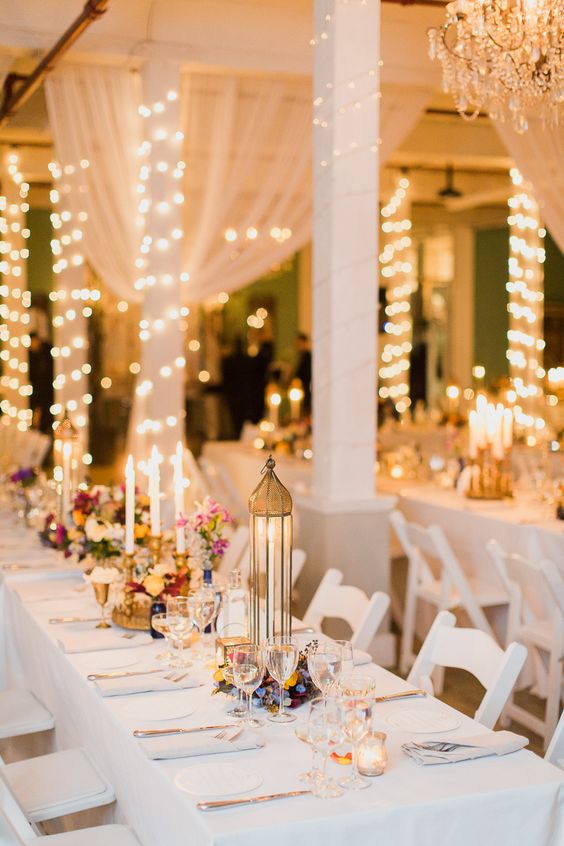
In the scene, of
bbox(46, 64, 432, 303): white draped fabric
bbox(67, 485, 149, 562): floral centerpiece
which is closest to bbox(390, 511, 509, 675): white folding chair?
bbox(67, 485, 149, 562): floral centerpiece

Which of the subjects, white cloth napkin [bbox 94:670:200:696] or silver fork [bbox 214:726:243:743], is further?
white cloth napkin [bbox 94:670:200:696]

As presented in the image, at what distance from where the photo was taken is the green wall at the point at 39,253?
49.3 ft

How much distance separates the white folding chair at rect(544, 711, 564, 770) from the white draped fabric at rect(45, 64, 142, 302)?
16.9 ft

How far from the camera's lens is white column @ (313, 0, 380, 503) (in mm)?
5297

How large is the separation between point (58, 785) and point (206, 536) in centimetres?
100

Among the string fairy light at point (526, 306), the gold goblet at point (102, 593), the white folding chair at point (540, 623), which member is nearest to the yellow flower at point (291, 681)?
the gold goblet at point (102, 593)

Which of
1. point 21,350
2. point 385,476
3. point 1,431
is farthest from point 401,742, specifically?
point 21,350

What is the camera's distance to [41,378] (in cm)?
1489

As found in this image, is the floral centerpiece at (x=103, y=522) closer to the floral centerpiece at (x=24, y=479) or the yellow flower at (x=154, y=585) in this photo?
the yellow flower at (x=154, y=585)

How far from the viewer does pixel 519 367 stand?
1070 centimetres

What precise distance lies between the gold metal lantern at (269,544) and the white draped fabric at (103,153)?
4.62 meters

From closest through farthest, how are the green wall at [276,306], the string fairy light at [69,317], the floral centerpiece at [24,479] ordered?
1. the floral centerpiece at [24,479]
2. the string fairy light at [69,317]
3. the green wall at [276,306]

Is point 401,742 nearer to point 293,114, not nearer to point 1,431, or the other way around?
point 293,114

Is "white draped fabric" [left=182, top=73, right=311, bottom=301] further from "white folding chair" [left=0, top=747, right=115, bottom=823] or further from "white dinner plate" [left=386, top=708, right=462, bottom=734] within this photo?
"white dinner plate" [left=386, top=708, right=462, bottom=734]
